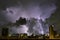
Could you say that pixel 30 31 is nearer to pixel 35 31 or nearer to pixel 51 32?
pixel 35 31

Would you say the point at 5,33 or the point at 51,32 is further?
the point at 51,32

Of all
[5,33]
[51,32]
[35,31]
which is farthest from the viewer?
[35,31]

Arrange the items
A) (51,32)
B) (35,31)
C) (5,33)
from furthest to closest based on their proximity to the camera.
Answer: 1. (35,31)
2. (51,32)
3. (5,33)

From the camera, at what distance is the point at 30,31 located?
60.2 meters

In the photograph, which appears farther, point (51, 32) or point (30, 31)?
point (30, 31)

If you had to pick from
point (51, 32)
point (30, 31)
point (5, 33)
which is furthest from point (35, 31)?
point (5, 33)

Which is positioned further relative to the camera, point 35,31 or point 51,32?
point 35,31

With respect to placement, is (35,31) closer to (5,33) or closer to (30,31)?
(30,31)

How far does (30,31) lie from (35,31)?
229cm

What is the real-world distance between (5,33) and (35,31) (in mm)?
37166

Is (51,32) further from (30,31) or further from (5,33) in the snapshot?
(30,31)

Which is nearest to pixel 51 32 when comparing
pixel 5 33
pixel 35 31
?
pixel 5 33

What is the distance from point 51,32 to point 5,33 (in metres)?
10.2

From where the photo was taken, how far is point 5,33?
23.3 meters
